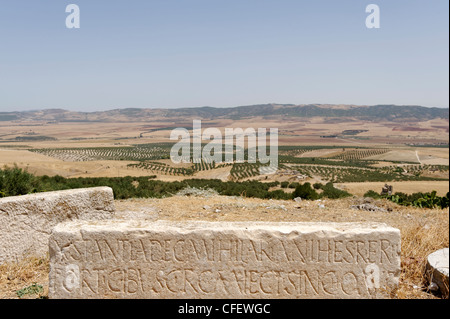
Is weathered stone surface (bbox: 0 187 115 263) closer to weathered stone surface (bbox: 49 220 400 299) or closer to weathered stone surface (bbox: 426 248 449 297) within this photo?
weathered stone surface (bbox: 49 220 400 299)

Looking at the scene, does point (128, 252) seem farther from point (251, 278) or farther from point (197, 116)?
point (197, 116)

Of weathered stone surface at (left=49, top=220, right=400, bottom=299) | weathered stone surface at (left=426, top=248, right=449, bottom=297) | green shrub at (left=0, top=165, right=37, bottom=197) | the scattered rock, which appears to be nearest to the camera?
weathered stone surface at (left=49, top=220, right=400, bottom=299)

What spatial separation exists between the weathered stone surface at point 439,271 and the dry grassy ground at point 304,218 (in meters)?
0.16

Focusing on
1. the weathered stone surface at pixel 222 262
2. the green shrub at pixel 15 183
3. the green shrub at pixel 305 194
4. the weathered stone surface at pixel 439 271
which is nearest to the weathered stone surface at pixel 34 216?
the weathered stone surface at pixel 222 262

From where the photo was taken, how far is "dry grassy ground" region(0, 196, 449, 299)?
16.5 feet

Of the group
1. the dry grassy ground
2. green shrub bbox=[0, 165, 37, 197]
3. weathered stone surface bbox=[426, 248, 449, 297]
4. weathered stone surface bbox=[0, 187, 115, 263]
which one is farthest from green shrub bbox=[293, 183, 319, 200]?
weathered stone surface bbox=[0, 187, 115, 263]

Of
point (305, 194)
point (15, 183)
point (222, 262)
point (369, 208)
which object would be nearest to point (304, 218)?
point (369, 208)

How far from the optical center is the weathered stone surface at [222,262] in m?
4.12

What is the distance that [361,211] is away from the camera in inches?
399

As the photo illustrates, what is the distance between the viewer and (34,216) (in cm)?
579

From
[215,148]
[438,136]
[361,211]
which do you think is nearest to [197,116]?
[215,148]

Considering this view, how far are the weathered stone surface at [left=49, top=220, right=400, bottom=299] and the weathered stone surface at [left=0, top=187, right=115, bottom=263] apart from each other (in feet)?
6.57

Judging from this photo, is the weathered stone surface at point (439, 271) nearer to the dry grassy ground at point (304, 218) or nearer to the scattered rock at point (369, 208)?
the dry grassy ground at point (304, 218)
